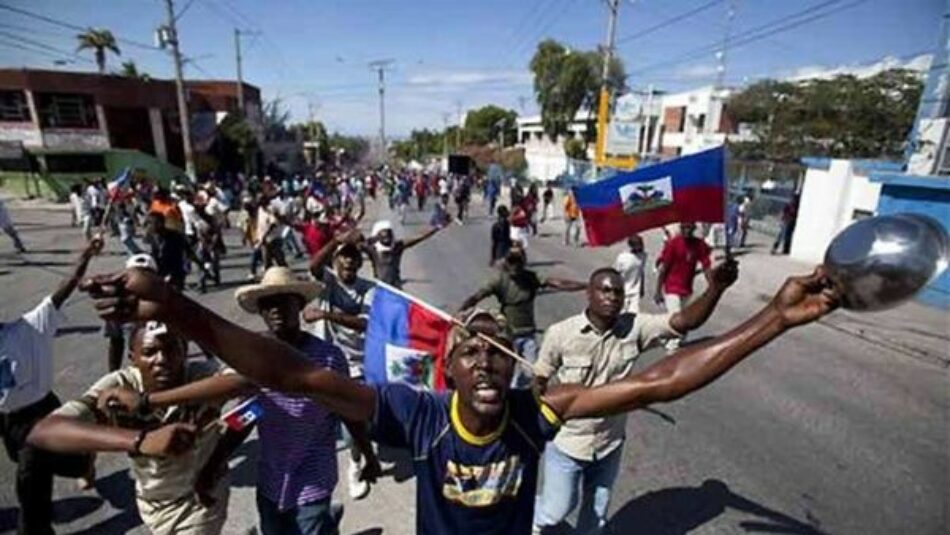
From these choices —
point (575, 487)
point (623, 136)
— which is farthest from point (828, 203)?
point (623, 136)

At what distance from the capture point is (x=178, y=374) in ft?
8.57

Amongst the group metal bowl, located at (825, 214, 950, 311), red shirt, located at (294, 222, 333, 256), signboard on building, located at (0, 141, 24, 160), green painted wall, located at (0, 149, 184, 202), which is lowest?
green painted wall, located at (0, 149, 184, 202)

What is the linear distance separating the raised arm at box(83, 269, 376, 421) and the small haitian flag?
967 mm

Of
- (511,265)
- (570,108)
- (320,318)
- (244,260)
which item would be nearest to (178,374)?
(320,318)

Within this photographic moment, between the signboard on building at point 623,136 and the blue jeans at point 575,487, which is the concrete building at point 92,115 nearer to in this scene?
the signboard on building at point 623,136

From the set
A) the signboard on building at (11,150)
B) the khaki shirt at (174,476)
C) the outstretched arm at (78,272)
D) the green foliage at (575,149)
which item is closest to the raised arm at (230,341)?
the khaki shirt at (174,476)

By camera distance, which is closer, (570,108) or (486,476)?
(486,476)

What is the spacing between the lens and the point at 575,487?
11.1 ft

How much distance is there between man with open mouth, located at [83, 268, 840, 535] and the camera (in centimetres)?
183

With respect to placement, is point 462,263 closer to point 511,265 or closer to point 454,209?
point 511,265

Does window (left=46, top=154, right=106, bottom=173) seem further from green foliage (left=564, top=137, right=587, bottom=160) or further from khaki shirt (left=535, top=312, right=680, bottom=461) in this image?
green foliage (left=564, top=137, right=587, bottom=160)

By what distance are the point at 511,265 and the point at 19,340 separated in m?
3.58

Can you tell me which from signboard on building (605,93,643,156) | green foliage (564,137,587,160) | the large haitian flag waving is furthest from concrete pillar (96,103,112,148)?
green foliage (564,137,587,160)

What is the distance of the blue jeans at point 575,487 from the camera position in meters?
3.35
